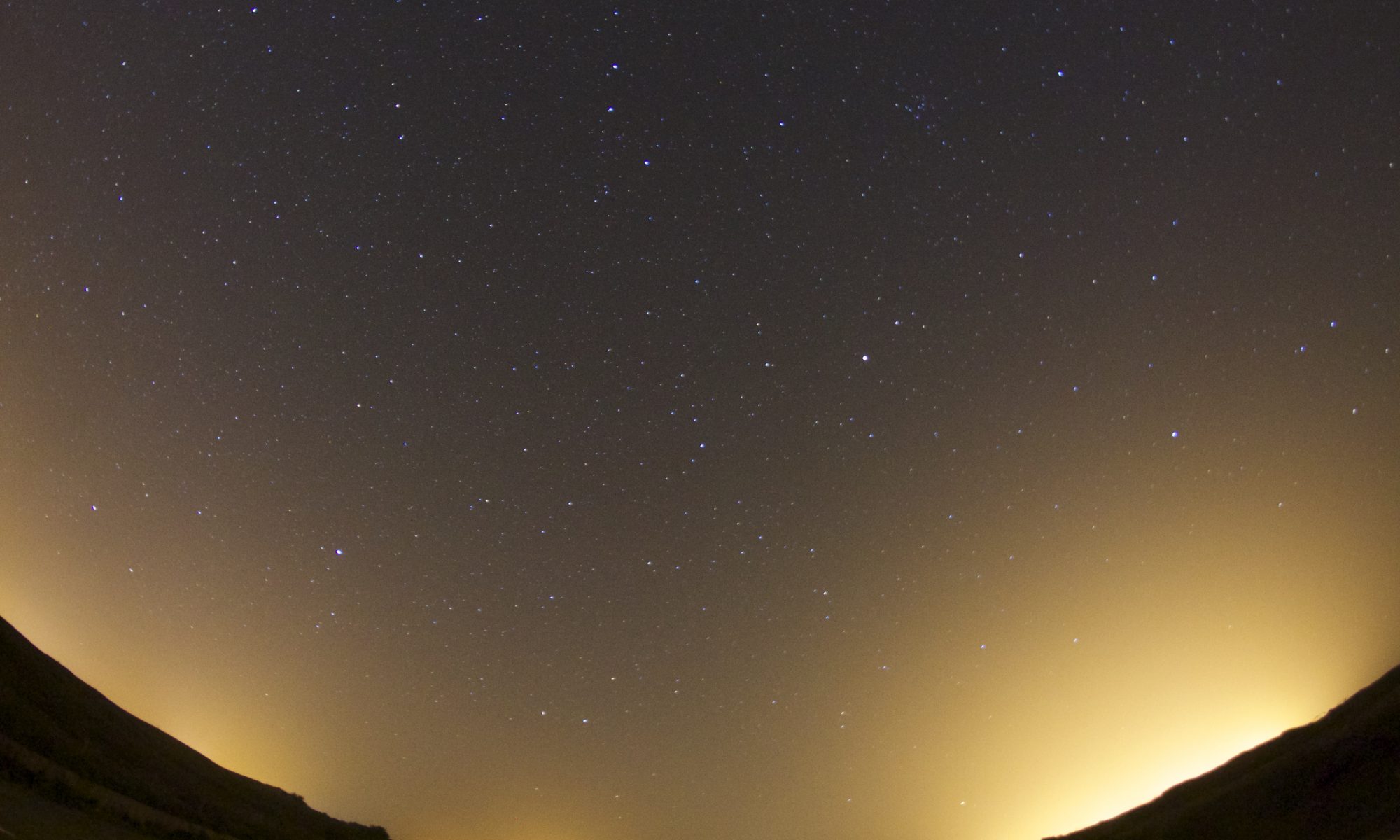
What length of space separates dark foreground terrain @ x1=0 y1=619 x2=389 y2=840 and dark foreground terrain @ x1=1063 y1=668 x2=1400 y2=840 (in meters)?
5.57

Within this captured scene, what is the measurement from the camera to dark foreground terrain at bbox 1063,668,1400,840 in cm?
406

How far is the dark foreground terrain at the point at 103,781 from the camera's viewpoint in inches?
144

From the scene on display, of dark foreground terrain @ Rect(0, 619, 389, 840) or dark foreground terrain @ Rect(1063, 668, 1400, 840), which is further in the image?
dark foreground terrain @ Rect(1063, 668, 1400, 840)

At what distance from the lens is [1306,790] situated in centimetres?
437

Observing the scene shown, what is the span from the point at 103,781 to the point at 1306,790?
685cm

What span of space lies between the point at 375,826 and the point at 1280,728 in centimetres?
622

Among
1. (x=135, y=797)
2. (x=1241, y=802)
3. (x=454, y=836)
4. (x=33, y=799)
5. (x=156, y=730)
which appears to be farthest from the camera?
(x=454, y=836)

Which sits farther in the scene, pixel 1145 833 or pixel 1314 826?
pixel 1145 833

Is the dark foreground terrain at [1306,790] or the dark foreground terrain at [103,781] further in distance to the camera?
the dark foreground terrain at [1306,790]

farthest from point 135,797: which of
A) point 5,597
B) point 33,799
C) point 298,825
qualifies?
point 5,597

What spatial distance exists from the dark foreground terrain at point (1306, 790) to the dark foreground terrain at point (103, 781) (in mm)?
5575

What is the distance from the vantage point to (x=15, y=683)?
4.29 metres

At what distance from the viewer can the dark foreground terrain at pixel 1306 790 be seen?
4.06 m

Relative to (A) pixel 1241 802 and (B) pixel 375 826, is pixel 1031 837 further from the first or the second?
(B) pixel 375 826
